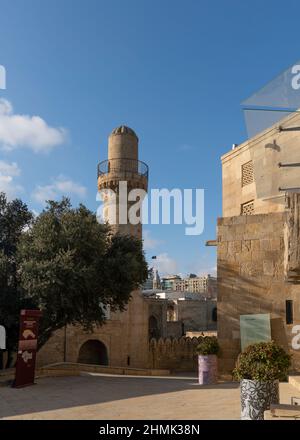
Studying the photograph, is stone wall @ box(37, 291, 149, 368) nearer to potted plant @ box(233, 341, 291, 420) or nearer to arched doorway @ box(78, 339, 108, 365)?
arched doorway @ box(78, 339, 108, 365)

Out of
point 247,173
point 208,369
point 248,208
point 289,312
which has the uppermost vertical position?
point 247,173

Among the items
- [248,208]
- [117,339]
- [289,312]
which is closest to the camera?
[289,312]

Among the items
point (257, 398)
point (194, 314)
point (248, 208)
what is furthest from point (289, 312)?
point (194, 314)

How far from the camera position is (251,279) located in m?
18.0

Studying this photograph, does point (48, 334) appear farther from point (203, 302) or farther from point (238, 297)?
point (203, 302)

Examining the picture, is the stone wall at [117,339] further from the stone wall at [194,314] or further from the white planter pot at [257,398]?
the white planter pot at [257,398]

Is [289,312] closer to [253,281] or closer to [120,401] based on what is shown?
[253,281]

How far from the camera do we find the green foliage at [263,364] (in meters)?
8.93

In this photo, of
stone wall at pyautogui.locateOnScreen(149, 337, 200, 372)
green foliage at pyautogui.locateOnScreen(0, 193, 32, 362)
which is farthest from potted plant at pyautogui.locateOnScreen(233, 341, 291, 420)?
stone wall at pyautogui.locateOnScreen(149, 337, 200, 372)

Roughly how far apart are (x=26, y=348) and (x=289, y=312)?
9348 mm

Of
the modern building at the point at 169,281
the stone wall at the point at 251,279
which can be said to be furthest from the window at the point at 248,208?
the modern building at the point at 169,281

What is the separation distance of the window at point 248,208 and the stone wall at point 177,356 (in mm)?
11228

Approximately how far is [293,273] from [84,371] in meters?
18.0

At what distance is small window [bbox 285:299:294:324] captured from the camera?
17094 millimetres
